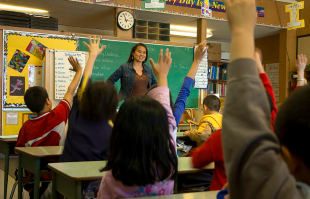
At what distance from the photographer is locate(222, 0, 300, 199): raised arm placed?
401mm

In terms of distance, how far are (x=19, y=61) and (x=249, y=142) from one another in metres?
5.49

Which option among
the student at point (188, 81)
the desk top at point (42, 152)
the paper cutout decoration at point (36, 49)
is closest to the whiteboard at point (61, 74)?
the paper cutout decoration at point (36, 49)

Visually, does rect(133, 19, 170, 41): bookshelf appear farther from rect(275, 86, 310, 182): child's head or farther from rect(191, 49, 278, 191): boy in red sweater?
rect(275, 86, 310, 182): child's head

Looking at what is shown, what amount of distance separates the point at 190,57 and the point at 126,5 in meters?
1.84

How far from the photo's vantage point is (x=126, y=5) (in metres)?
6.16

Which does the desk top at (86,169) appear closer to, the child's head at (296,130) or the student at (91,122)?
the student at (91,122)

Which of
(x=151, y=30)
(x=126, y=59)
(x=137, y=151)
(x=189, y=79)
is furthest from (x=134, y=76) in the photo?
(x=151, y=30)

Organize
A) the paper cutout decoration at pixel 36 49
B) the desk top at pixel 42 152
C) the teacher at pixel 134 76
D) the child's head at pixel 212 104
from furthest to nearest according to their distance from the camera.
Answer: the paper cutout decoration at pixel 36 49, the teacher at pixel 134 76, the child's head at pixel 212 104, the desk top at pixel 42 152

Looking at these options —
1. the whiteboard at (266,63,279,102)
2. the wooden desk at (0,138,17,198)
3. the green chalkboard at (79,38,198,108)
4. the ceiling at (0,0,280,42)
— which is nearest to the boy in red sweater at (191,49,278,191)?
the wooden desk at (0,138,17,198)

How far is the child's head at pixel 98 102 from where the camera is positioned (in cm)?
170

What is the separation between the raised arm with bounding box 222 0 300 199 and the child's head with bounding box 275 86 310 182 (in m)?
0.02

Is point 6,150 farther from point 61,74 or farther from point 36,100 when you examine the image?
point 61,74

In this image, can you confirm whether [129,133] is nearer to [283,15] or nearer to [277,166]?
[277,166]

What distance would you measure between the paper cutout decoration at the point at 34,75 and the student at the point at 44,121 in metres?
2.90
